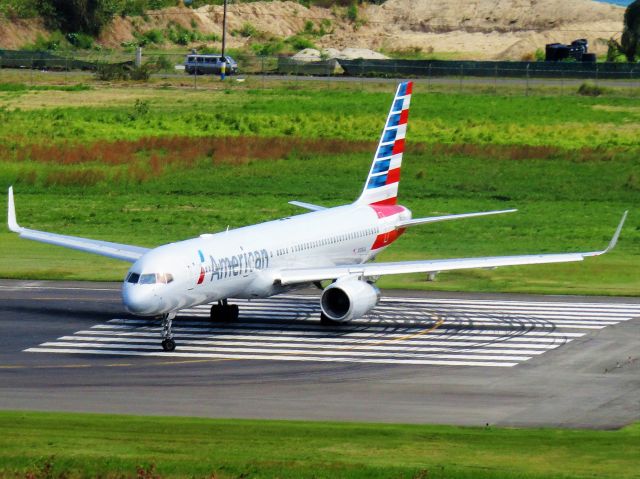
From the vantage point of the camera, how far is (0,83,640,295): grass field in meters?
67.1

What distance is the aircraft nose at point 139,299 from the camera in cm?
4278

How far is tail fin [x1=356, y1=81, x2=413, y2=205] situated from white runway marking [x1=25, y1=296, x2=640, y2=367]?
5103 mm

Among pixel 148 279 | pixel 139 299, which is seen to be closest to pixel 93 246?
pixel 148 279

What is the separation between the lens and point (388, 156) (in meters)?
58.3

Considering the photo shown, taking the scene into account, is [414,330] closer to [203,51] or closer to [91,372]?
[91,372]

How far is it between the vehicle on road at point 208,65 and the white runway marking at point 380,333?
106689mm

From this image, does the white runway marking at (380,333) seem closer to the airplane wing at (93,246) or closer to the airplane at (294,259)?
the airplane at (294,259)

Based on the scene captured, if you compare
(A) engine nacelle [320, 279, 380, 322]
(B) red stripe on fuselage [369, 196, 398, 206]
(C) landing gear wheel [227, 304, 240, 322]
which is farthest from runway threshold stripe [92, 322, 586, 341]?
(B) red stripe on fuselage [369, 196, 398, 206]

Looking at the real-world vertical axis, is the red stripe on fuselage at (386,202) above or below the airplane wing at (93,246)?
above

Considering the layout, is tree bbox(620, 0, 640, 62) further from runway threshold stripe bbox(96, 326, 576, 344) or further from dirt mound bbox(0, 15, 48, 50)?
runway threshold stripe bbox(96, 326, 576, 344)

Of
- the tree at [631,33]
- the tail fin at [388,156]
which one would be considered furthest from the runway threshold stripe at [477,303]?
the tree at [631,33]

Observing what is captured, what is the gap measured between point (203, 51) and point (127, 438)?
163787mm

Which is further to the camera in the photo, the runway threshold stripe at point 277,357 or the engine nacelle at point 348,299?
the engine nacelle at point 348,299

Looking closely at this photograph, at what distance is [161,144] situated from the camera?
9775cm
